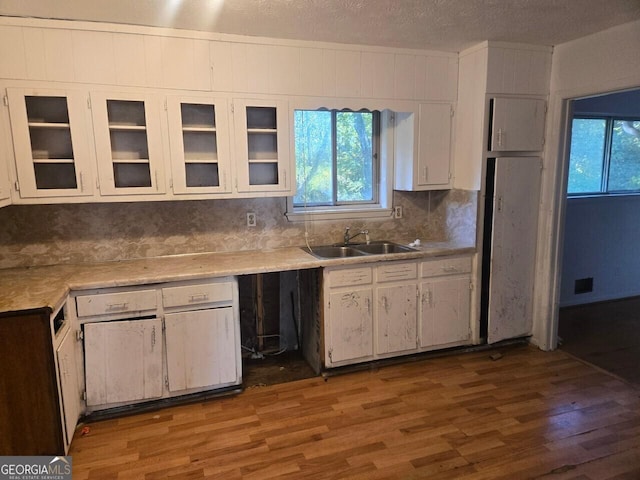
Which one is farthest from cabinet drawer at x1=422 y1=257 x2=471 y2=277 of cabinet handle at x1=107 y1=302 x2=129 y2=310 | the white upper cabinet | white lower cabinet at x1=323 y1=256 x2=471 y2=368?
cabinet handle at x1=107 y1=302 x2=129 y2=310

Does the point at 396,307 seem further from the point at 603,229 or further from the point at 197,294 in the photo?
the point at 603,229

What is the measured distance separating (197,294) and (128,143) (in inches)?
41.5

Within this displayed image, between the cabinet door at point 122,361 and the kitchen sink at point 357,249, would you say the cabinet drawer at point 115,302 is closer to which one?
the cabinet door at point 122,361

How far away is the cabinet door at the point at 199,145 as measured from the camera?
2.74 metres

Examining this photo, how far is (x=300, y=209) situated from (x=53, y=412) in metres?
2.05

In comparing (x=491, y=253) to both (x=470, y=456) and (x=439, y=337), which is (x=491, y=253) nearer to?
(x=439, y=337)

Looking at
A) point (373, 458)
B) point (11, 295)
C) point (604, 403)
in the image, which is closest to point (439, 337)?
point (604, 403)

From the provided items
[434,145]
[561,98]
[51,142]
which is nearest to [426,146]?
[434,145]

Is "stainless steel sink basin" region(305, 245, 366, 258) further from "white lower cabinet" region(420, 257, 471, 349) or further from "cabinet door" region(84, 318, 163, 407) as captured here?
"cabinet door" region(84, 318, 163, 407)

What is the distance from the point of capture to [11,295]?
7.11 feet

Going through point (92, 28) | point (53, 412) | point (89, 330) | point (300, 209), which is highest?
point (92, 28)

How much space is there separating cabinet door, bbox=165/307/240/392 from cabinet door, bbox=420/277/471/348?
1409 millimetres

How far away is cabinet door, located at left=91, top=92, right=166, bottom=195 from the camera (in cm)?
260

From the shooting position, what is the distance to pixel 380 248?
3496 mm
